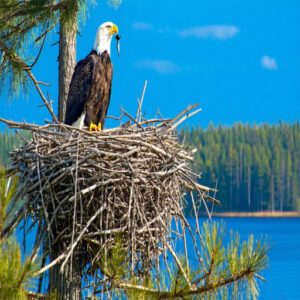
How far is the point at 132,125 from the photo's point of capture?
619cm

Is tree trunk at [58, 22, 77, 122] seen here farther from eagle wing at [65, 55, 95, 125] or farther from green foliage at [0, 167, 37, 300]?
green foliage at [0, 167, 37, 300]

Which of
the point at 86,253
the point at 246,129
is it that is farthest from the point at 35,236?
the point at 246,129

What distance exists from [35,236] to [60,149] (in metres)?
0.60

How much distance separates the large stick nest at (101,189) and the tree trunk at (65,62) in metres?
2.09

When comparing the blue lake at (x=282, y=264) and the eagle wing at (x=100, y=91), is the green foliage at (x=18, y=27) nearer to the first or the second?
the eagle wing at (x=100, y=91)

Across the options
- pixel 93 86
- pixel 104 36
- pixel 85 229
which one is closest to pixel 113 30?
pixel 104 36

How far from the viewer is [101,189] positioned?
5359 millimetres

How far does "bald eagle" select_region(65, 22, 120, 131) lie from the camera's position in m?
7.25

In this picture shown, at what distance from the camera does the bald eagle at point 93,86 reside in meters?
7.25

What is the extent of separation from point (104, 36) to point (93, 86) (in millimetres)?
497

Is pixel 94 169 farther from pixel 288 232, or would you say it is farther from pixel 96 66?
pixel 288 232

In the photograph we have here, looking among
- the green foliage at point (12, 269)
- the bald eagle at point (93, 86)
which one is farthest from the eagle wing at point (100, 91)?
the green foliage at point (12, 269)

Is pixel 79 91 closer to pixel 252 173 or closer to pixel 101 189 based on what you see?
pixel 101 189

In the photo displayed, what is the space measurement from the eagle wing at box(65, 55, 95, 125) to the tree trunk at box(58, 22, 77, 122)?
0.55 meters
